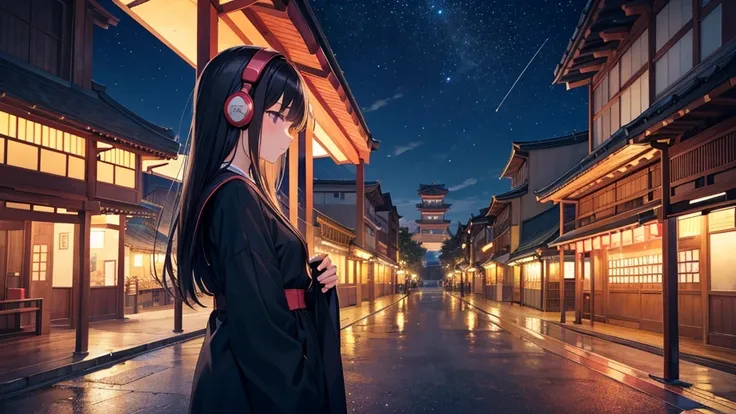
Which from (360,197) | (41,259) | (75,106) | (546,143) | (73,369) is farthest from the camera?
(546,143)

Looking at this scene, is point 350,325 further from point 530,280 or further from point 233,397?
point 233,397

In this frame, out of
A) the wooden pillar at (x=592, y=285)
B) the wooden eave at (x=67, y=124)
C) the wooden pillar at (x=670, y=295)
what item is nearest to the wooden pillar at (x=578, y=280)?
the wooden pillar at (x=592, y=285)

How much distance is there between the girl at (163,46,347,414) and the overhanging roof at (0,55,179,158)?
8906 millimetres

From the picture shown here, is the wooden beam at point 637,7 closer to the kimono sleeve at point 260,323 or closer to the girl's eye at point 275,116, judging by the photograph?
the girl's eye at point 275,116

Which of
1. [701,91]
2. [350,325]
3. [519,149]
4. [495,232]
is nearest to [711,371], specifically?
[701,91]

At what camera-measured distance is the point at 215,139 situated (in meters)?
2.00

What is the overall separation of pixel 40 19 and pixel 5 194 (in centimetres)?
677

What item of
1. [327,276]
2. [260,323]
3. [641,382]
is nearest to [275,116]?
[327,276]

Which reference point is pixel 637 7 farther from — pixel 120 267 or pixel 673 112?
pixel 120 267

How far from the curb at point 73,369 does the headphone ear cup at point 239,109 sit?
7390 mm

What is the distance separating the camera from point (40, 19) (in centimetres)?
1423

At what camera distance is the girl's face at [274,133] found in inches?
81.4

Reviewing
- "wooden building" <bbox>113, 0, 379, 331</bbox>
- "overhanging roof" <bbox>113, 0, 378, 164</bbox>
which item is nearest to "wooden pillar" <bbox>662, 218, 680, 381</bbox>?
"overhanging roof" <bbox>113, 0, 378, 164</bbox>

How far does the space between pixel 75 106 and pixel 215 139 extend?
41.0ft
